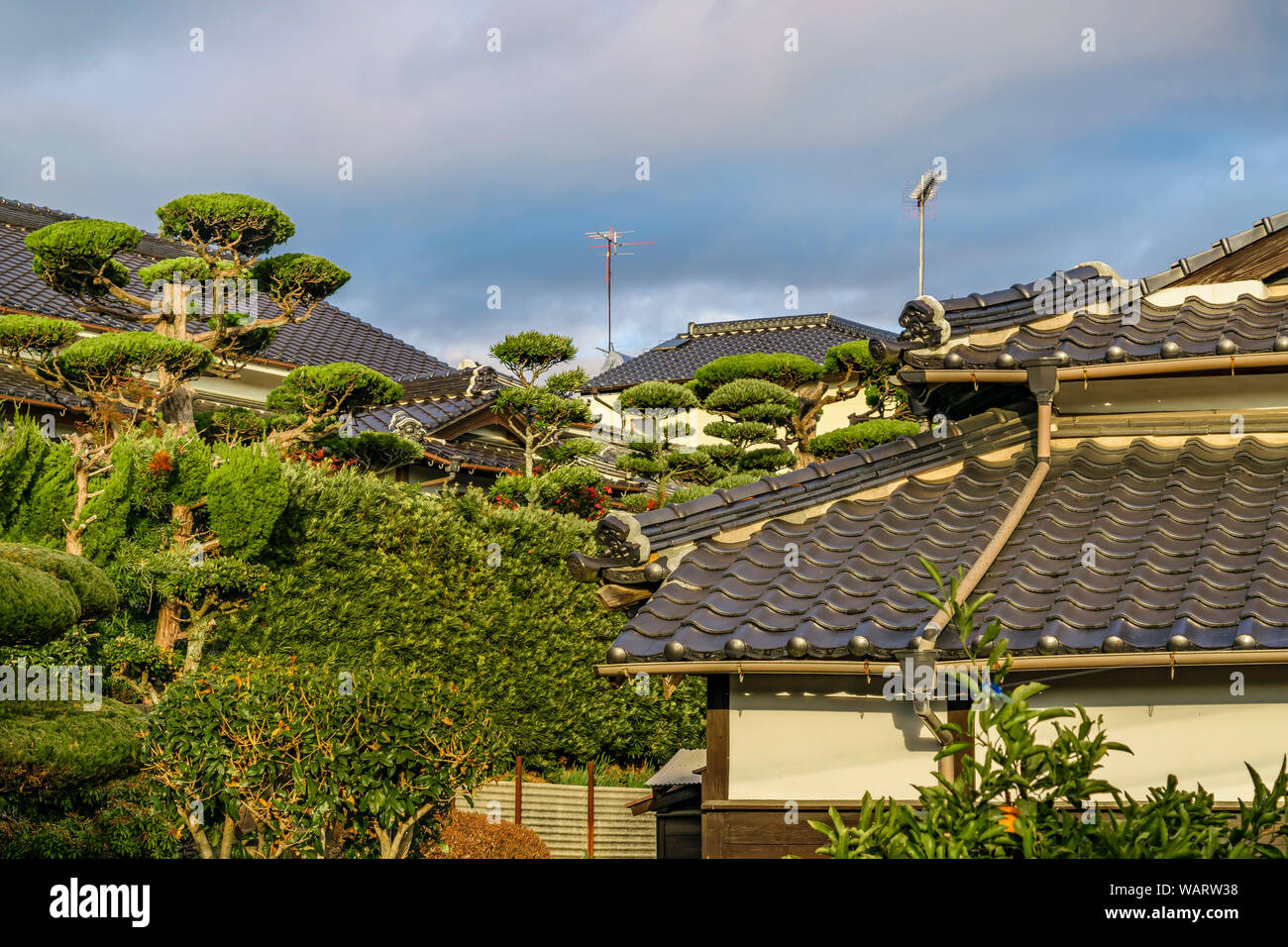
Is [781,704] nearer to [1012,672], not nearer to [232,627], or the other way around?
[1012,672]

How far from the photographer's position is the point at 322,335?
87.9 feet

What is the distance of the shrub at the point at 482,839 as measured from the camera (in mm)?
10859

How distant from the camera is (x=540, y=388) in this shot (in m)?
19.1

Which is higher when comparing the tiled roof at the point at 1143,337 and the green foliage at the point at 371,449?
the green foliage at the point at 371,449

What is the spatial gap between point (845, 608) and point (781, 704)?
0.65 meters

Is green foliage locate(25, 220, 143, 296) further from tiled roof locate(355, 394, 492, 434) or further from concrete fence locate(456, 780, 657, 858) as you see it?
tiled roof locate(355, 394, 492, 434)

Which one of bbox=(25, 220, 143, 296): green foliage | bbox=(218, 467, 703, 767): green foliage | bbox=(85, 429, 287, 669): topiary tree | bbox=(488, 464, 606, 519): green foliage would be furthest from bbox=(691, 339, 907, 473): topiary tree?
bbox=(25, 220, 143, 296): green foliage

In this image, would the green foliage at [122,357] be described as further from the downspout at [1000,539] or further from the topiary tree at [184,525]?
the downspout at [1000,539]

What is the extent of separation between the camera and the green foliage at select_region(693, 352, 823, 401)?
2234 cm

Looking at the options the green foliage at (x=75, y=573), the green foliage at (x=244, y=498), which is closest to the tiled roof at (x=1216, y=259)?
the green foliage at (x=75, y=573)

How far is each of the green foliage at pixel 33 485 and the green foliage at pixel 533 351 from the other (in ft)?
25.6

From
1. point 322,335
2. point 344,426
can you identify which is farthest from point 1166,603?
point 322,335

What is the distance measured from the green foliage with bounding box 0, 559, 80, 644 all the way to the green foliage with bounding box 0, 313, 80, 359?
5.34 m
